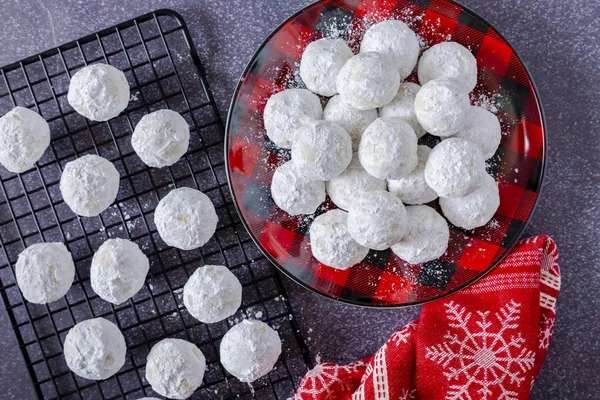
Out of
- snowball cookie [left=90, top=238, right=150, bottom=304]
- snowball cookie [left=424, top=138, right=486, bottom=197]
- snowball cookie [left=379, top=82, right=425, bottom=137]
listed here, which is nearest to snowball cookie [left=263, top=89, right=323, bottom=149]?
snowball cookie [left=379, top=82, right=425, bottom=137]

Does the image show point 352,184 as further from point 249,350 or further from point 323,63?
point 249,350

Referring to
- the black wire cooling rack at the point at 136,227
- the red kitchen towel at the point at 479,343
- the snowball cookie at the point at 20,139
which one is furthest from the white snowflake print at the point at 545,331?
the snowball cookie at the point at 20,139

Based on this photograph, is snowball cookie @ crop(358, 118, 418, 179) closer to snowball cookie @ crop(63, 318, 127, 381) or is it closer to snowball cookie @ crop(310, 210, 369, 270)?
snowball cookie @ crop(310, 210, 369, 270)

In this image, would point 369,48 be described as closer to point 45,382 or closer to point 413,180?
point 413,180

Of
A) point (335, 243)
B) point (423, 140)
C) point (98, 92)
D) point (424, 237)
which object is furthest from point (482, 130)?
point (98, 92)

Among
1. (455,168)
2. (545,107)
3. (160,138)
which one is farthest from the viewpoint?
(545,107)

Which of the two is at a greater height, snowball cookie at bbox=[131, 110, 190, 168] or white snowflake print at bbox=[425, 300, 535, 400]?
snowball cookie at bbox=[131, 110, 190, 168]
